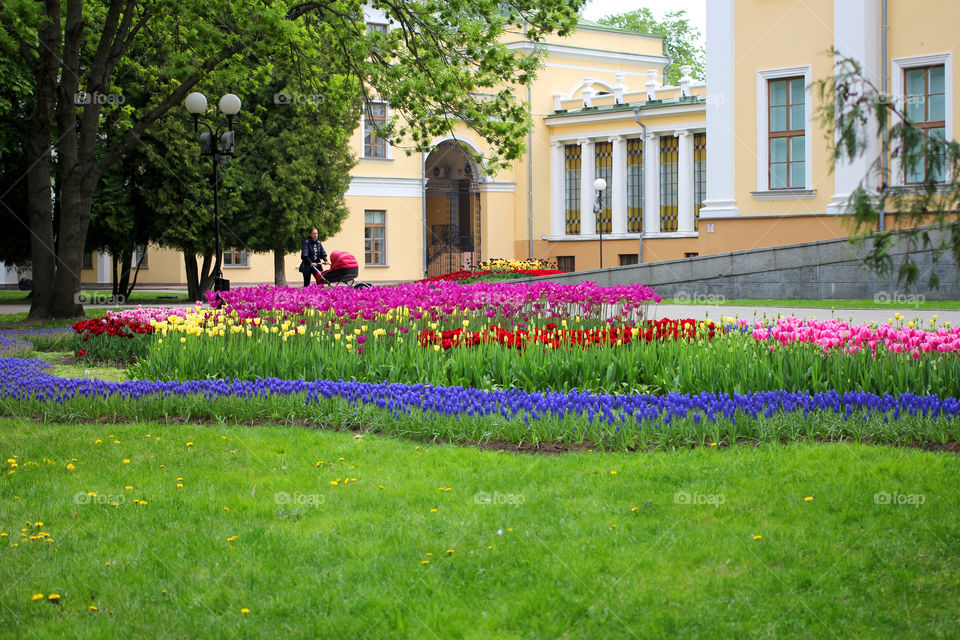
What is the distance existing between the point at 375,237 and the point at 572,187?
25.8 feet

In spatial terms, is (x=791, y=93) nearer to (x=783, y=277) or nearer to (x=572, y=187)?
(x=783, y=277)

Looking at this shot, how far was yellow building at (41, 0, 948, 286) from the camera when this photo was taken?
2052cm

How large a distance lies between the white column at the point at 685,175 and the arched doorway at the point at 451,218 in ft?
27.4

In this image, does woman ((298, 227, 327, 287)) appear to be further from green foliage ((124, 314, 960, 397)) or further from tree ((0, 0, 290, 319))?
green foliage ((124, 314, 960, 397))

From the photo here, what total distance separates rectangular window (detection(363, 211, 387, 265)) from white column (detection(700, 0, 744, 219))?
16523 millimetres

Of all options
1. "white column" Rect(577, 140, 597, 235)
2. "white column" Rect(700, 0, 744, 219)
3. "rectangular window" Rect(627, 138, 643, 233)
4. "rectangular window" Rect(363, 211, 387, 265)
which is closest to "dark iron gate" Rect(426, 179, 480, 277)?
"rectangular window" Rect(363, 211, 387, 265)

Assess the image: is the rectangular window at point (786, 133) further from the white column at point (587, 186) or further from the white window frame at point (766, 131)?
the white column at point (587, 186)

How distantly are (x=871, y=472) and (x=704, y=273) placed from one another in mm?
15823

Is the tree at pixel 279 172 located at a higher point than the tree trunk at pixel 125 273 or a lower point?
higher

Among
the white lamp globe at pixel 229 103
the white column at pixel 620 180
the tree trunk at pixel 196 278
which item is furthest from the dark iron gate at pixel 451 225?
the white lamp globe at pixel 229 103

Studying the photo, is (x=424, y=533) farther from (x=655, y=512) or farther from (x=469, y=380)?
(x=469, y=380)

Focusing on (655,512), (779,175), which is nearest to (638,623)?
(655,512)

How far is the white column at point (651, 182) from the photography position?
33.8 meters

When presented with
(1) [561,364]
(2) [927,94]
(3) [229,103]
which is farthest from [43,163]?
(2) [927,94]
